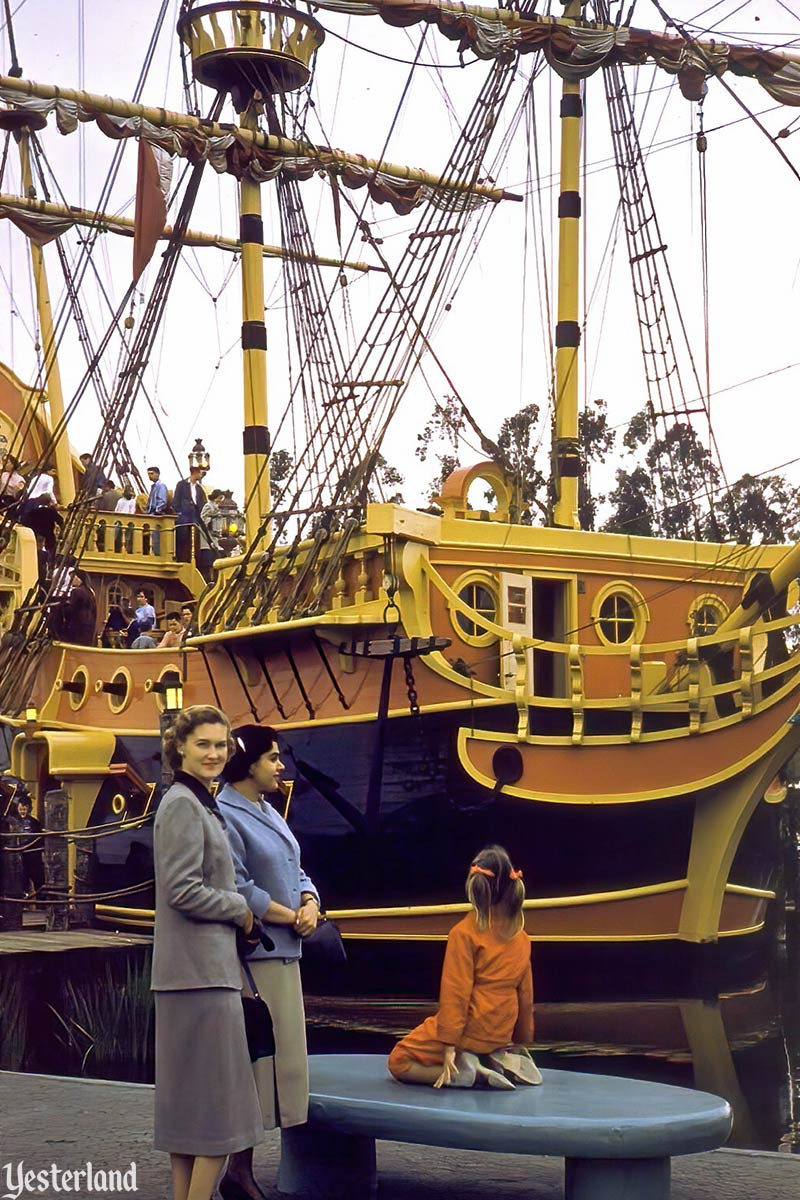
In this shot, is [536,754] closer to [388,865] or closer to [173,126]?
[388,865]

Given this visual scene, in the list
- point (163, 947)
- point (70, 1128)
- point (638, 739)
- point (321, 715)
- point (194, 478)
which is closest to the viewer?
point (163, 947)

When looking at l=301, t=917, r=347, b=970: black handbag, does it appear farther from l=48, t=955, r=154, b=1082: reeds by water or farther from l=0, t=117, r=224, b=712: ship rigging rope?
l=0, t=117, r=224, b=712: ship rigging rope

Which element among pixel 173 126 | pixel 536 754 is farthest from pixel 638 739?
pixel 173 126

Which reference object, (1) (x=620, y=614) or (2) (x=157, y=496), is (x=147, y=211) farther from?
(1) (x=620, y=614)

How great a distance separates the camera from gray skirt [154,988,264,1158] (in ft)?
15.9

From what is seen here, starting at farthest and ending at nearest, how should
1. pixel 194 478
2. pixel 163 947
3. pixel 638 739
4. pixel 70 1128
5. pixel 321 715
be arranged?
pixel 194 478 < pixel 321 715 < pixel 638 739 < pixel 70 1128 < pixel 163 947

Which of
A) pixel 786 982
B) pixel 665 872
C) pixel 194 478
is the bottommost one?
pixel 786 982

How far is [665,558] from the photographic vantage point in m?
15.8

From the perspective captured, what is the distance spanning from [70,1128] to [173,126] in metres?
17.5

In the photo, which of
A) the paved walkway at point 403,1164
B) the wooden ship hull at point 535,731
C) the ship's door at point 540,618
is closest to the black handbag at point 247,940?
the paved walkway at point 403,1164

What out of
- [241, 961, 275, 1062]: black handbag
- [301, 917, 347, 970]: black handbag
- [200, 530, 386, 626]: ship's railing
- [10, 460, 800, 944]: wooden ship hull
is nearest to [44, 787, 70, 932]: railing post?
[10, 460, 800, 944]: wooden ship hull

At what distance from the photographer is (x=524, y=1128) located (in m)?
4.95

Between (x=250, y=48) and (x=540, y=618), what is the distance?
9687mm

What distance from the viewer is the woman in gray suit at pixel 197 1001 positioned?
4844mm
